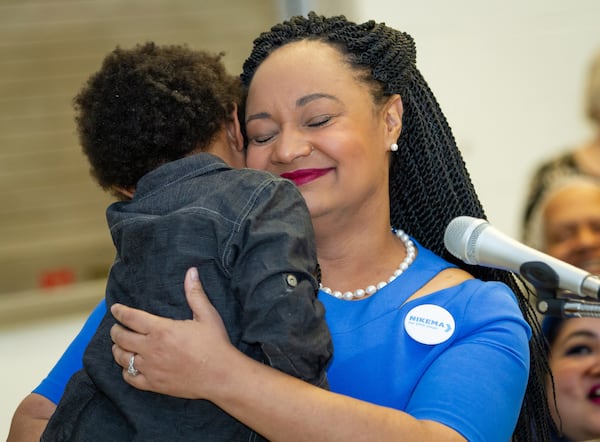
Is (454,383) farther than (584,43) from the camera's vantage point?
No

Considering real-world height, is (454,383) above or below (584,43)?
below

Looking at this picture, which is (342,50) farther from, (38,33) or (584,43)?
(584,43)

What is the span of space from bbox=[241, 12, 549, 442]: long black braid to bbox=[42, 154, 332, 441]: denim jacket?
48 centimetres

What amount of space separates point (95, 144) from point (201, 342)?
0.46 m

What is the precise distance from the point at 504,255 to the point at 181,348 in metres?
0.52

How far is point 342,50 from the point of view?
189cm

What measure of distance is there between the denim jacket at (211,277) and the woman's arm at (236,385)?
1.6 inches

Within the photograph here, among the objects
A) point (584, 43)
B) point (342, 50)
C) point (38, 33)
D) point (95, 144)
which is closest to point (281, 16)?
point (38, 33)

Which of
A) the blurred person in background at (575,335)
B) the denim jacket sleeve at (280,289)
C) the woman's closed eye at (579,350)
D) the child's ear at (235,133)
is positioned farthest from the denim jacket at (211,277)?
the woman's closed eye at (579,350)

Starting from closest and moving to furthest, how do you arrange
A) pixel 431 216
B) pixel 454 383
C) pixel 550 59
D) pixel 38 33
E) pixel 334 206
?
pixel 454 383
pixel 334 206
pixel 431 216
pixel 38 33
pixel 550 59

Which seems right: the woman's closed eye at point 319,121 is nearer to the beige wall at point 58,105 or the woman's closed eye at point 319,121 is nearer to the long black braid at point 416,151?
the long black braid at point 416,151

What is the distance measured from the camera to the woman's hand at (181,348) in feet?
4.61

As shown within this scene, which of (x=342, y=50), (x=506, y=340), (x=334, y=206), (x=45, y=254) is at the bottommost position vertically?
(x=45, y=254)

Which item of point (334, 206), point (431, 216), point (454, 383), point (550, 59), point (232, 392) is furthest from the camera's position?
point (550, 59)
